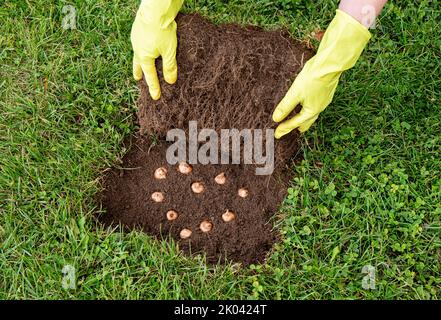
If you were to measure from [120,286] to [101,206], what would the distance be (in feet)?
1.44

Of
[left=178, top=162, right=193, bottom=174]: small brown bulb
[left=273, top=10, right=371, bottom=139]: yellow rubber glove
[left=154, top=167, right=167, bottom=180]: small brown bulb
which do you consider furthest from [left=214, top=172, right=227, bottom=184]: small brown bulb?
[left=273, top=10, right=371, bottom=139]: yellow rubber glove

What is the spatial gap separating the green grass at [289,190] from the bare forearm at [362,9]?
0.72 meters

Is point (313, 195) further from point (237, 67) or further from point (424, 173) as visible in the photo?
point (237, 67)

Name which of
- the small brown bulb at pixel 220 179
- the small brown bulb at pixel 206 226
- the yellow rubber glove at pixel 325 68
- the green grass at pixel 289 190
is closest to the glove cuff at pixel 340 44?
the yellow rubber glove at pixel 325 68

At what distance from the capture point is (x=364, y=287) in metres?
2.58

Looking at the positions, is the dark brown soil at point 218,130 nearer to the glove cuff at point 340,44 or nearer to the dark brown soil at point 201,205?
the dark brown soil at point 201,205

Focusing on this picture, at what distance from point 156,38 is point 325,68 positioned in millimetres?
804

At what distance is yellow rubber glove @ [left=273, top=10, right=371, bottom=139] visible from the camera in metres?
2.33

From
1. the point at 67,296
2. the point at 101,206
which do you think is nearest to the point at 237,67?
the point at 101,206

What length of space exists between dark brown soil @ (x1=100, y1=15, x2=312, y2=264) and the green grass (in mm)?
99

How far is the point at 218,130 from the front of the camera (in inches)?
106

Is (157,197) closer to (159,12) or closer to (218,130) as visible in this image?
(218,130)

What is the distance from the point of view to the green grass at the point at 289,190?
2.57 m

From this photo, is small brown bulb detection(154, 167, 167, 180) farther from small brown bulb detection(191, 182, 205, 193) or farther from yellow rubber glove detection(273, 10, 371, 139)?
yellow rubber glove detection(273, 10, 371, 139)
